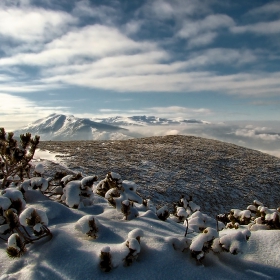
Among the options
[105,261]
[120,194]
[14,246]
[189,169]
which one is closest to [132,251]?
[105,261]

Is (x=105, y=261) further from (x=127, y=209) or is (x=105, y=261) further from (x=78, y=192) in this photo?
(x=78, y=192)

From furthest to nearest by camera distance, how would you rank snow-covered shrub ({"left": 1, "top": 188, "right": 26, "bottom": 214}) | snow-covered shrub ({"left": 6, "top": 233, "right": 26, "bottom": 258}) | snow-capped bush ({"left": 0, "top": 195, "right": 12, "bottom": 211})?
1. snow-covered shrub ({"left": 1, "top": 188, "right": 26, "bottom": 214})
2. snow-capped bush ({"left": 0, "top": 195, "right": 12, "bottom": 211})
3. snow-covered shrub ({"left": 6, "top": 233, "right": 26, "bottom": 258})

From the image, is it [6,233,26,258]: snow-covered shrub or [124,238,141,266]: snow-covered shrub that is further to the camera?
[6,233,26,258]: snow-covered shrub

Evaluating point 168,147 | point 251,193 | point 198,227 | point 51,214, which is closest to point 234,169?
point 251,193

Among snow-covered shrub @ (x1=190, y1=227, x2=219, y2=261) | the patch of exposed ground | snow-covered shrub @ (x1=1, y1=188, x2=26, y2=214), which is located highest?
snow-covered shrub @ (x1=1, y1=188, x2=26, y2=214)

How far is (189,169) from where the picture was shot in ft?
59.1

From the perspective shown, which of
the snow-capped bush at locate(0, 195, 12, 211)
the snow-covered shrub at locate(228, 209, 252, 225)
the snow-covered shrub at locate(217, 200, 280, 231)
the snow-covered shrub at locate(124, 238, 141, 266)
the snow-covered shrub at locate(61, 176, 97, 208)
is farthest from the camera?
the snow-covered shrub at locate(228, 209, 252, 225)

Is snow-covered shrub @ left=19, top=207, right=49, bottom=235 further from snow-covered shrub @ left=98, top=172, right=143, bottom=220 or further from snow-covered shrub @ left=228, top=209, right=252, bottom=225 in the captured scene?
snow-covered shrub @ left=228, top=209, right=252, bottom=225

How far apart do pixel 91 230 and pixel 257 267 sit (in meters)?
2.12

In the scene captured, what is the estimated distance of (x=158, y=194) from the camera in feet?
46.7

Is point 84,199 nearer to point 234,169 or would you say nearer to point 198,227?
point 198,227

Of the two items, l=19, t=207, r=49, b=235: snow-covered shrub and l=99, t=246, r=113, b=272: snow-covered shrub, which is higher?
l=19, t=207, r=49, b=235: snow-covered shrub

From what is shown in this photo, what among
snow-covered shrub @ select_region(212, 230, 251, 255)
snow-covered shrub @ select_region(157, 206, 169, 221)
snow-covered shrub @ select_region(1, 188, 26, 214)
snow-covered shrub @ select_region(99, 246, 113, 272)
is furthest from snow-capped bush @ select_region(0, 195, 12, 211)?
snow-covered shrub @ select_region(212, 230, 251, 255)

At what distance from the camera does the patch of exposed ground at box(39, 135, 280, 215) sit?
15.0 metres
